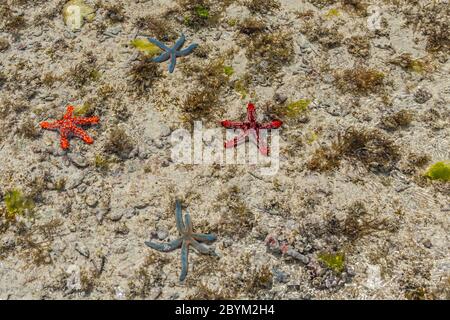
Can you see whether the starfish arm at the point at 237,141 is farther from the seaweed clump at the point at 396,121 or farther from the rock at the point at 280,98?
the seaweed clump at the point at 396,121

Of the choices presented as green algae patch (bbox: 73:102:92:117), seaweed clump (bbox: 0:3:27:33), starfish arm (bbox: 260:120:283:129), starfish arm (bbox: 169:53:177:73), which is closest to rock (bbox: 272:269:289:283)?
starfish arm (bbox: 260:120:283:129)

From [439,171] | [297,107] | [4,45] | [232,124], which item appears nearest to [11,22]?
[4,45]

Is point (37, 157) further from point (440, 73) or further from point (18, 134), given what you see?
point (440, 73)

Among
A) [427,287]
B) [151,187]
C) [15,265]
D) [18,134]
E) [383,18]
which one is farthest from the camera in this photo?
[383,18]

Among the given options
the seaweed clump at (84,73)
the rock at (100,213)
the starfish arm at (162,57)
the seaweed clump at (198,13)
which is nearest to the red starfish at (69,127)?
the seaweed clump at (84,73)

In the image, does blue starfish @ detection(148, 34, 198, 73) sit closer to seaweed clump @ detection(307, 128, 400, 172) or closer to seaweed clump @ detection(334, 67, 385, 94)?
seaweed clump @ detection(334, 67, 385, 94)

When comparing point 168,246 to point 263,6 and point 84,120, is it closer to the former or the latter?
point 84,120
